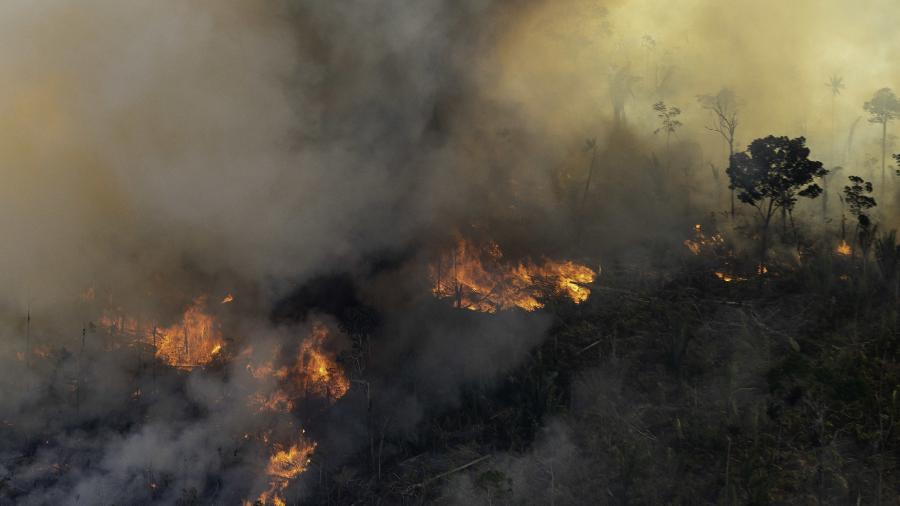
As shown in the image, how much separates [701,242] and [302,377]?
17455 mm

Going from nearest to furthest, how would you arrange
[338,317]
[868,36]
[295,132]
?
1. [338,317]
2. [295,132]
3. [868,36]

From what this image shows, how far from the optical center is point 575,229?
97.8 feet

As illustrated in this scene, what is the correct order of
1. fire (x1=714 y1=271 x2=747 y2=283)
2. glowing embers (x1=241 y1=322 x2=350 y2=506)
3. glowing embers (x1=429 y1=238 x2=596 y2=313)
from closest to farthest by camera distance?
glowing embers (x1=241 y1=322 x2=350 y2=506), fire (x1=714 y1=271 x2=747 y2=283), glowing embers (x1=429 y1=238 x2=596 y2=313)

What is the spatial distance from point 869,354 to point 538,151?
1642cm

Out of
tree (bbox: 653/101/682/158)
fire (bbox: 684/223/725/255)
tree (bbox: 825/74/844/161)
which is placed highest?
tree (bbox: 825/74/844/161)

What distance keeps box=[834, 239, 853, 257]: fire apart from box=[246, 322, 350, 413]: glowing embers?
800 inches

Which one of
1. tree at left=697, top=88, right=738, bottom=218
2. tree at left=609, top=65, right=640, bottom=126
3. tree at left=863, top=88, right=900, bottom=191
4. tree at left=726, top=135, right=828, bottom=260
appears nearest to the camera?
tree at left=726, top=135, right=828, bottom=260

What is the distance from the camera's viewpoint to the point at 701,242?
28562mm

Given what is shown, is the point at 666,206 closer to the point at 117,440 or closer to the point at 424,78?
the point at 424,78

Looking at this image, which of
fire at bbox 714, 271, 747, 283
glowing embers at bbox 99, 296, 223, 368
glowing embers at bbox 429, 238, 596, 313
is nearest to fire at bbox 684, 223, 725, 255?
fire at bbox 714, 271, 747, 283

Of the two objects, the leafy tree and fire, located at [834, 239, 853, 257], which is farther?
fire, located at [834, 239, 853, 257]

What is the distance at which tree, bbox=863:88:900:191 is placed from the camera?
3334cm

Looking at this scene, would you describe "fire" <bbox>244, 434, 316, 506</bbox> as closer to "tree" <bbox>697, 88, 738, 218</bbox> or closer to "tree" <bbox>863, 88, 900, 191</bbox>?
"tree" <bbox>697, 88, 738, 218</bbox>

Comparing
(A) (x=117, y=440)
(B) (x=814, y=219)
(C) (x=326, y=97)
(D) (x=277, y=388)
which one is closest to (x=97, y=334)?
(A) (x=117, y=440)
